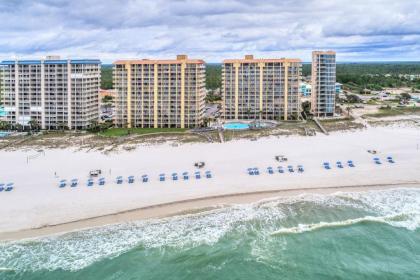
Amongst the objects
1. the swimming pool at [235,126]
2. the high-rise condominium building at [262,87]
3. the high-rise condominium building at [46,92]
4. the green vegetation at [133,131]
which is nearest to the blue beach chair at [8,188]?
the green vegetation at [133,131]

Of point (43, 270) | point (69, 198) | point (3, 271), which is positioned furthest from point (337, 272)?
point (69, 198)

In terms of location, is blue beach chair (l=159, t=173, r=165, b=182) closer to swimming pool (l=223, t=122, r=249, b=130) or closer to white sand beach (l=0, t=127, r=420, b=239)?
white sand beach (l=0, t=127, r=420, b=239)

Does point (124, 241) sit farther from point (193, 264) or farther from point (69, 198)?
point (69, 198)

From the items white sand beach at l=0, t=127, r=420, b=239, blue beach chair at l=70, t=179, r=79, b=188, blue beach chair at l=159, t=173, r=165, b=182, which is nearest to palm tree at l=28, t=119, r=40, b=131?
white sand beach at l=0, t=127, r=420, b=239

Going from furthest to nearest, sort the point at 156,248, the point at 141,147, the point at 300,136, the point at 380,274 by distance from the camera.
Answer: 1. the point at 300,136
2. the point at 141,147
3. the point at 156,248
4. the point at 380,274

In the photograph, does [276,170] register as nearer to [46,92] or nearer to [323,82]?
[323,82]

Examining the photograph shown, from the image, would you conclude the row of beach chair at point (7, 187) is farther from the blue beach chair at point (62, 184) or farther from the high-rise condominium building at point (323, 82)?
the high-rise condominium building at point (323, 82)
